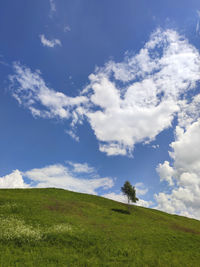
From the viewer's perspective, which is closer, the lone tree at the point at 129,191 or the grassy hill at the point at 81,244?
the grassy hill at the point at 81,244

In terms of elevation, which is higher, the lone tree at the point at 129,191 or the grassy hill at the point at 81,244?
the lone tree at the point at 129,191

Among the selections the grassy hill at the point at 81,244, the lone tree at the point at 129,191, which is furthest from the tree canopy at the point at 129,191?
the grassy hill at the point at 81,244

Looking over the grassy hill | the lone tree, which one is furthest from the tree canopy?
the grassy hill

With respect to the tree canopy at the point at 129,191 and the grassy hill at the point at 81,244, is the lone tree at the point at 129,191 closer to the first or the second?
the tree canopy at the point at 129,191

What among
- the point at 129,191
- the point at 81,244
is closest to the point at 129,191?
the point at 129,191

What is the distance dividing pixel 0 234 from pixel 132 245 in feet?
69.2

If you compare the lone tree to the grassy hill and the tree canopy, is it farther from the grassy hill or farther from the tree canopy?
the grassy hill

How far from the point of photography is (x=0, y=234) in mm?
26625

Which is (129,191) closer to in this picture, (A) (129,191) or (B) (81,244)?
(A) (129,191)

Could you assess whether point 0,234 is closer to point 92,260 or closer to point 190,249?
point 92,260

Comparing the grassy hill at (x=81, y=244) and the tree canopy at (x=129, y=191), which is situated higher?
the tree canopy at (x=129, y=191)

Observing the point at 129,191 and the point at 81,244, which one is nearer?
the point at 81,244

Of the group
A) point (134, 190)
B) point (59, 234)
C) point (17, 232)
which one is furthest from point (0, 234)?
point (134, 190)

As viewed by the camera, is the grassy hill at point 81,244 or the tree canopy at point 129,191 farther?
the tree canopy at point 129,191
